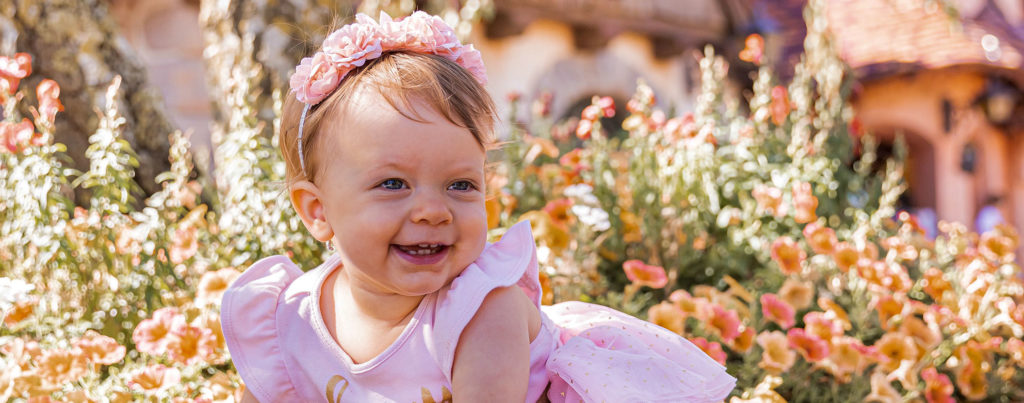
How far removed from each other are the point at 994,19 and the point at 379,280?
8.99m

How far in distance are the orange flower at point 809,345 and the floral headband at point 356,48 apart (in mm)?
1282

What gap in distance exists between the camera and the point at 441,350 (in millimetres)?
1310

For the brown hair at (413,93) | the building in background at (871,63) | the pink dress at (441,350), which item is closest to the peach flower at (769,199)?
the pink dress at (441,350)

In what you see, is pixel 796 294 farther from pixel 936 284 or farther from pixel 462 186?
pixel 462 186

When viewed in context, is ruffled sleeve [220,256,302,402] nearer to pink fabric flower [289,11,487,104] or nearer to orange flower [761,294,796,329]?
pink fabric flower [289,11,487,104]

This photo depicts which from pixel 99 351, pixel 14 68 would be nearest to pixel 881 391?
pixel 99 351

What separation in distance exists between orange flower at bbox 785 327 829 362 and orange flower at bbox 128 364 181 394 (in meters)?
1.48

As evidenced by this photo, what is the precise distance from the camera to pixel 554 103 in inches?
267

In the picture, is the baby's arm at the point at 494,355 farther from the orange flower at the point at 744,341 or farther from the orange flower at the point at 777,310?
the orange flower at the point at 777,310

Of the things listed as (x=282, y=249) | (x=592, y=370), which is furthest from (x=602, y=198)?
(x=592, y=370)

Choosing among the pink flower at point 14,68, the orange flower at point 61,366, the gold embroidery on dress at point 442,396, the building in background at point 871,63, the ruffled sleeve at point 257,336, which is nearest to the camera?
the gold embroidery on dress at point 442,396

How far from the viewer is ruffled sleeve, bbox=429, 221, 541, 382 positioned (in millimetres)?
1287

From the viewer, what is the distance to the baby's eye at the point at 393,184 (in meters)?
1.26

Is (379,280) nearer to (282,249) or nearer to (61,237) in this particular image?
(282,249)
